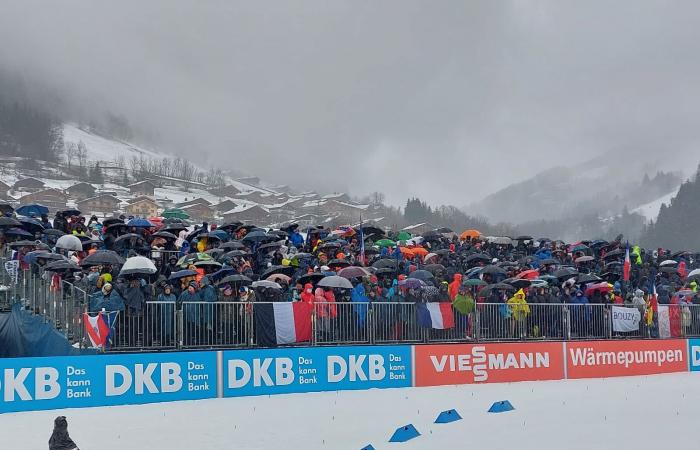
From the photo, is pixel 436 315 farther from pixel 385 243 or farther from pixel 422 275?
pixel 385 243

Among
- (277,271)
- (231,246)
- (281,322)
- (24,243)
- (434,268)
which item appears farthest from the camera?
(434,268)

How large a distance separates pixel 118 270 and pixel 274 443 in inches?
315

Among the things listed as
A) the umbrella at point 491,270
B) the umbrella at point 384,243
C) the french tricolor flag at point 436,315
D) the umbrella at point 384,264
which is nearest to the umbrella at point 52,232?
the umbrella at point 384,264

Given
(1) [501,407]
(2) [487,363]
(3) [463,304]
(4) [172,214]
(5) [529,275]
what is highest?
(4) [172,214]

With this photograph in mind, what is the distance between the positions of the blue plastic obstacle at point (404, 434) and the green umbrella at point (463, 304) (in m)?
8.16

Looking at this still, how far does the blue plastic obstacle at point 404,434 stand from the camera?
12.2 metres

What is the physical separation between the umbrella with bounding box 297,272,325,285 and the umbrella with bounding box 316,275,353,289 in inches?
34.3

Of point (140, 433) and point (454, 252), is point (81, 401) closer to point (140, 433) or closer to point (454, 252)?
point (140, 433)

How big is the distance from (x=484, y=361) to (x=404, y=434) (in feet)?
29.0

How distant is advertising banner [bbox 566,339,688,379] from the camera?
22.1 meters

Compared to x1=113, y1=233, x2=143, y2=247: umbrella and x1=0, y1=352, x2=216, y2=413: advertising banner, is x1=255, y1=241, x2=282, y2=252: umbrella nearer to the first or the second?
x1=113, y1=233, x2=143, y2=247: umbrella

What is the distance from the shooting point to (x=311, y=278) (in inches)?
791

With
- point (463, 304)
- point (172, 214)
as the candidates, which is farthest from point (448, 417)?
point (172, 214)

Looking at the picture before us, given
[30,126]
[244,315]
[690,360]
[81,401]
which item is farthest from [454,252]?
[30,126]
